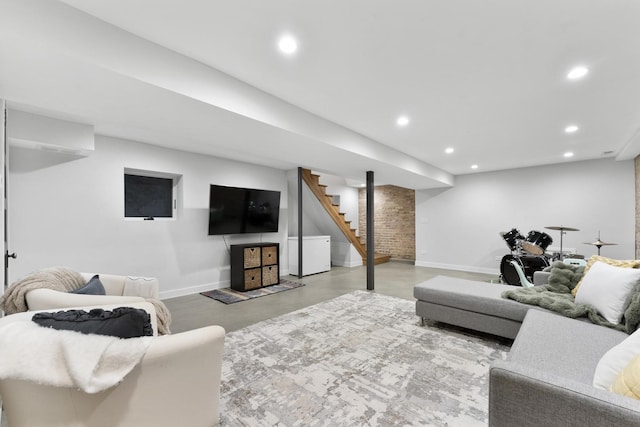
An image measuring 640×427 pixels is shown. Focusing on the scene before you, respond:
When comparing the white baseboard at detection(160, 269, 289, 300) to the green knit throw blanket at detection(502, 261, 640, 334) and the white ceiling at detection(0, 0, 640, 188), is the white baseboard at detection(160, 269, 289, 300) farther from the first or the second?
the green knit throw blanket at detection(502, 261, 640, 334)

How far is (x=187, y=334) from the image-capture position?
4.31ft

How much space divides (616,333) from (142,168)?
5.42m

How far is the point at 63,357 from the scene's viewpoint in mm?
1028

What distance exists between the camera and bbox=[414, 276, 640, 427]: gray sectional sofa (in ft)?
3.04

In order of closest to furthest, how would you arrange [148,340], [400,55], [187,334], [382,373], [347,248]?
[148,340] → [187,334] → [400,55] → [382,373] → [347,248]

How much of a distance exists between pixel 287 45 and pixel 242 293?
12.7ft

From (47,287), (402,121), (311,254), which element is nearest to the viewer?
(47,287)

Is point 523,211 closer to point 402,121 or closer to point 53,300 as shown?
point 402,121

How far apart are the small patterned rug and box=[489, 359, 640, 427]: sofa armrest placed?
3638mm

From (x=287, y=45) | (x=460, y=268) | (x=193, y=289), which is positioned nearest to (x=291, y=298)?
(x=193, y=289)

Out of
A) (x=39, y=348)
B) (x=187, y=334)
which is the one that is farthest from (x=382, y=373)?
(x=39, y=348)

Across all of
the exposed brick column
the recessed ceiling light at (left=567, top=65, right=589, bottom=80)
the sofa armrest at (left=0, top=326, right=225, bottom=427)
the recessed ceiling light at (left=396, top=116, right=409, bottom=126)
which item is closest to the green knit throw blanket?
the recessed ceiling light at (left=567, top=65, right=589, bottom=80)

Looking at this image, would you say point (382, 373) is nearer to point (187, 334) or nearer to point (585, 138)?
point (187, 334)

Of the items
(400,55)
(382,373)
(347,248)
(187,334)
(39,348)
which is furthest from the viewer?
(347,248)
